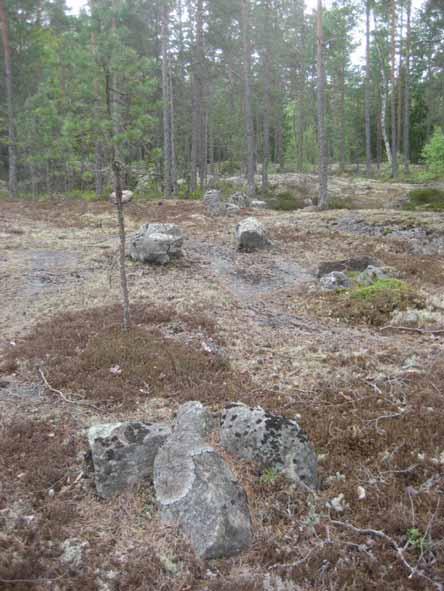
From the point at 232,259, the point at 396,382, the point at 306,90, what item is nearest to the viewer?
the point at 396,382

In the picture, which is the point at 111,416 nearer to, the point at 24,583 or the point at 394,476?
the point at 24,583

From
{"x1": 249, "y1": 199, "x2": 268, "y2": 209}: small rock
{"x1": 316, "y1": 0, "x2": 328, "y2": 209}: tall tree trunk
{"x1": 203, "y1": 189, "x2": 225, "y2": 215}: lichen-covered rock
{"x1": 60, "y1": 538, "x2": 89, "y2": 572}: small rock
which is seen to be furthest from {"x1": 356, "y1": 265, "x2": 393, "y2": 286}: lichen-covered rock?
{"x1": 249, "y1": 199, "x2": 268, "y2": 209}: small rock

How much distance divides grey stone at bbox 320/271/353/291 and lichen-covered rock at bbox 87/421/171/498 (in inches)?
300

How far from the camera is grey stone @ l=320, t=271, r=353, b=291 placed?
38.9ft

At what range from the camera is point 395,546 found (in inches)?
154

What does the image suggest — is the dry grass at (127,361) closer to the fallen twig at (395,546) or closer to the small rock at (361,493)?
Result: the small rock at (361,493)

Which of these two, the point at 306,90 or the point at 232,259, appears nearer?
the point at 232,259

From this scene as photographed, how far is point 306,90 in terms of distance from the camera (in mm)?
51531

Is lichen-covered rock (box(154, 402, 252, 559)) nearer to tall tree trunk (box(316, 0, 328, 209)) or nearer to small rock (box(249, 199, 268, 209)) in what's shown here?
tall tree trunk (box(316, 0, 328, 209))

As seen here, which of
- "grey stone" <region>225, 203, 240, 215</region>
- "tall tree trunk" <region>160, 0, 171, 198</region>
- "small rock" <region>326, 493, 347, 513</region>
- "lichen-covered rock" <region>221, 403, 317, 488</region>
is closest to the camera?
"small rock" <region>326, 493, 347, 513</region>

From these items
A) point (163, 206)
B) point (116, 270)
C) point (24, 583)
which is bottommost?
point (24, 583)

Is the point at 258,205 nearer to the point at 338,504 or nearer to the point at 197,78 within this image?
the point at 197,78

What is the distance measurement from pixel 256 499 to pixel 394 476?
1.44 metres

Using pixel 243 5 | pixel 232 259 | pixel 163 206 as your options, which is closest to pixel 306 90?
pixel 243 5
